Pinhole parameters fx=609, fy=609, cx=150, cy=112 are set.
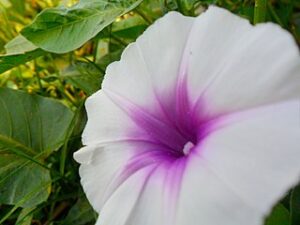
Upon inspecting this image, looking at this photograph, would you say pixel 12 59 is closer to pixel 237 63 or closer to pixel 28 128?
pixel 28 128

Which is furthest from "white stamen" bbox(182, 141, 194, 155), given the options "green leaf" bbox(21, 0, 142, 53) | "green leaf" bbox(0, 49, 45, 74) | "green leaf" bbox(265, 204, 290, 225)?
"green leaf" bbox(0, 49, 45, 74)

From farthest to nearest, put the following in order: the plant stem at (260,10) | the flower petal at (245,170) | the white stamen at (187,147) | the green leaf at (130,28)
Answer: the green leaf at (130,28)
the plant stem at (260,10)
the white stamen at (187,147)
the flower petal at (245,170)

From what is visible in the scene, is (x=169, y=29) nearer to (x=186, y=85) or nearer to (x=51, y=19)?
(x=186, y=85)

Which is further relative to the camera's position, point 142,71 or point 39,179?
point 39,179

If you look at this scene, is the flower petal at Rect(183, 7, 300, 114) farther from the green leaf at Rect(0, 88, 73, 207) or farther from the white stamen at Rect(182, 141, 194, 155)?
the green leaf at Rect(0, 88, 73, 207)

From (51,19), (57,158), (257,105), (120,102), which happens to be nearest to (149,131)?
(120,102)

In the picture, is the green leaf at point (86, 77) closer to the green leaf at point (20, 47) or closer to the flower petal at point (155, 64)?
the green leaf at point (20, 47)

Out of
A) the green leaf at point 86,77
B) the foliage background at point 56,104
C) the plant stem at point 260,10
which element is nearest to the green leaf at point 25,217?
the foliage background at point 56,104
